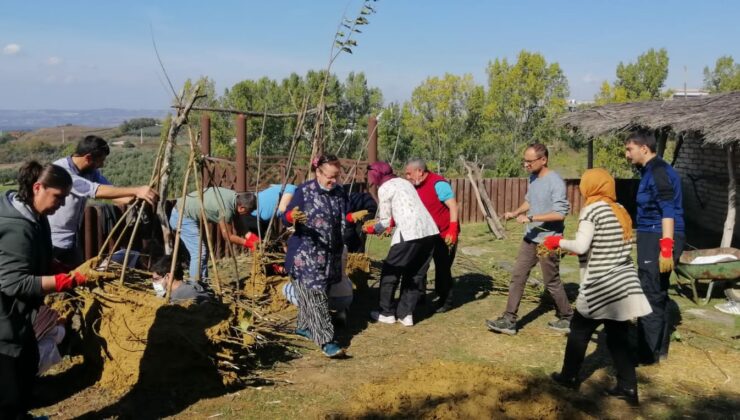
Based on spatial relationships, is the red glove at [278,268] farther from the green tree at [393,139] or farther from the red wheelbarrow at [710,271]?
the green tree at [393,139]

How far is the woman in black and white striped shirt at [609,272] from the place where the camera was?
4.20 metres

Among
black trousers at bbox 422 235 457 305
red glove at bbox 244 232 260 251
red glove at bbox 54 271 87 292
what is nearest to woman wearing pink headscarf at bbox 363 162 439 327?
black trousers at bbox 422 235 457 305

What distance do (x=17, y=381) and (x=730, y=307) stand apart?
689cm

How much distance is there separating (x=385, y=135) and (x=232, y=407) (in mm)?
17761

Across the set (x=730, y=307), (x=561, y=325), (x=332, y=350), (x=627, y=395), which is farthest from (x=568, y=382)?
(x=730, y=307)

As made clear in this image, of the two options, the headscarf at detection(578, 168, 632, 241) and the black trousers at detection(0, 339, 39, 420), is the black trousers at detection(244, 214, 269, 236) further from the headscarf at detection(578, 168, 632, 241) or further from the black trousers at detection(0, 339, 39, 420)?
the headscarf at detection(578, 168, 632, 241)

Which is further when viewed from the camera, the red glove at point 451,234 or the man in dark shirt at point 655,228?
the red glove at point 451,234

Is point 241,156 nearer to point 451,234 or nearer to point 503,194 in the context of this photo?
point 451,234

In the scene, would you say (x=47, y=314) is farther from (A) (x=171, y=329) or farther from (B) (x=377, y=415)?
(B) (x=377, y=415)

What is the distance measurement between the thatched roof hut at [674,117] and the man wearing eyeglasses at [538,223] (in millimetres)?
5462

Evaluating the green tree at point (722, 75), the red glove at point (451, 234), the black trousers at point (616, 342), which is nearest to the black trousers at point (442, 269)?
the red glove at point (451, 234)

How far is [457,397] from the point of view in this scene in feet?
13.6

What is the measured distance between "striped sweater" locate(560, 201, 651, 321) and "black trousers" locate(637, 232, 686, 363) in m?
0.74

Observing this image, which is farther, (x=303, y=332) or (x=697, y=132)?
(x=697, y=132)
